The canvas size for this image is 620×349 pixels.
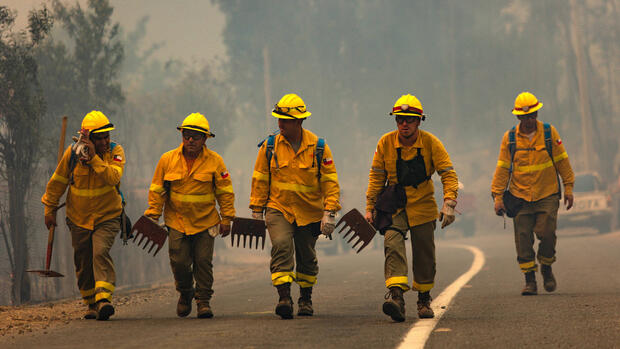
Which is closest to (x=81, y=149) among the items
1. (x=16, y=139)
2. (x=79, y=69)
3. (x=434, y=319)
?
(x=434, y=319)

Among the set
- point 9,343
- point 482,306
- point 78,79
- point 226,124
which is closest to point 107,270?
point 9,343

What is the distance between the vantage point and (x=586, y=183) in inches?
1161

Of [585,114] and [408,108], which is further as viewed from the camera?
[585,114]

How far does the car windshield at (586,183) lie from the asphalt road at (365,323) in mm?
17810

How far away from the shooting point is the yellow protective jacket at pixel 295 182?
817 cm

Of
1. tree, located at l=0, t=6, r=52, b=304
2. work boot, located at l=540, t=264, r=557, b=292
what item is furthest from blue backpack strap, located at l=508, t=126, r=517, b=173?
tree, located at l=0, t=6, r=52, b=304

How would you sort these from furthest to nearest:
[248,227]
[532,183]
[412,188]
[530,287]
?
[532,183], [530,287], [248,227], [412,188]

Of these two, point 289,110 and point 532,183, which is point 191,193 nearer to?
point 289,110

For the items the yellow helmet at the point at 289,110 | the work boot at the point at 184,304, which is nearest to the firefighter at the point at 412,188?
the yellow helmet at the point at 289,110

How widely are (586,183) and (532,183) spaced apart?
2031 centimetres

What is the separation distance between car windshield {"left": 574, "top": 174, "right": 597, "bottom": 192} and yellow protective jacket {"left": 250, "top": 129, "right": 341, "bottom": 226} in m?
22.7

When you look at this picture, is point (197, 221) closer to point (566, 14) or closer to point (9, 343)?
point (9, 343)

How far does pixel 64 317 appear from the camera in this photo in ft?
29.8

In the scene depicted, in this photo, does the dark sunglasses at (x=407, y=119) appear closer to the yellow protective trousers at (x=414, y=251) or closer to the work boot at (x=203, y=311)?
the yellow protective trousers at (x=414, y=251)
